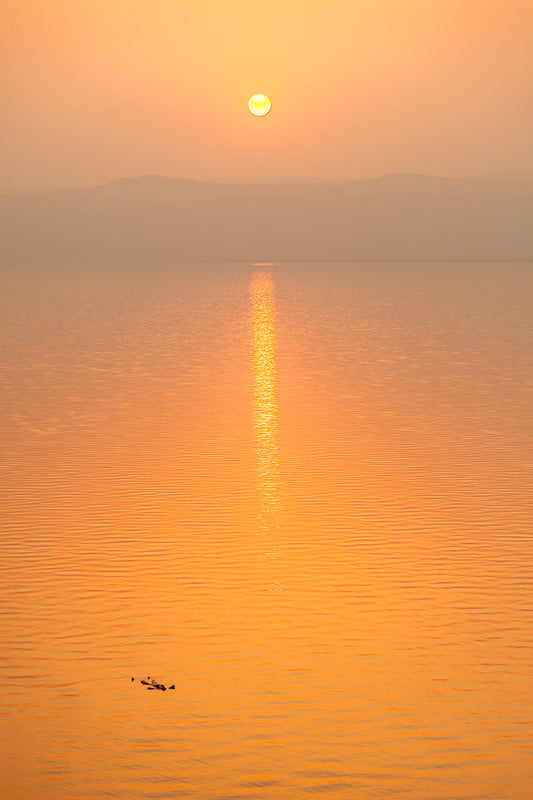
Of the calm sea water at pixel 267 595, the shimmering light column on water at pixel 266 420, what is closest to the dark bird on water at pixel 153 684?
the calm sea water at pixel 267 595

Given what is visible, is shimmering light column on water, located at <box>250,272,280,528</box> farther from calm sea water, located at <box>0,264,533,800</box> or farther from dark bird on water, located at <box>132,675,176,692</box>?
dark bird on water, located at <box>132,675,176,692</box>

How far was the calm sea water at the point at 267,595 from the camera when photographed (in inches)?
432

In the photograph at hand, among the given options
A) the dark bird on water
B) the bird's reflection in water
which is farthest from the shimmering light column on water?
the dark bird on water

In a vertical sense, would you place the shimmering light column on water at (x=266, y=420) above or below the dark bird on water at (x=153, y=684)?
above

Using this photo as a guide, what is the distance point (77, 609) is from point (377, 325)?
197 feet

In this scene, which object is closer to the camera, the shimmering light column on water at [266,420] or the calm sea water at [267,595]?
the calm sea water at [267,595]

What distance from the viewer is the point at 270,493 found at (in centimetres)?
2202

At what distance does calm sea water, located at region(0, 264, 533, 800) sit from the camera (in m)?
11.0

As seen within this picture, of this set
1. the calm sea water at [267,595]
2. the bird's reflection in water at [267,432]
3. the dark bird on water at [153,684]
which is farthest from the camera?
the bird's reflection in water at [267,432]

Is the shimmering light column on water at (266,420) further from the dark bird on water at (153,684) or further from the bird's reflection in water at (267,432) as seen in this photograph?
the dark bird on water at (153,684)

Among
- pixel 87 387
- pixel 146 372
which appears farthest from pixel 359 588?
pixel 146 372

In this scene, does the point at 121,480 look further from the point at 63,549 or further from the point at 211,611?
the point at 211,611

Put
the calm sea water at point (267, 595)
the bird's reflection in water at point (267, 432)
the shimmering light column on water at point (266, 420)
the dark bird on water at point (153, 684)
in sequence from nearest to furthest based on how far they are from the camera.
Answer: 1. the calm sea water at point (267, 595)
2. the dark bird on water at point (153, 684)
3. the bird's reflection in water at point (267, 432)
4. the shimmering light column on water at point (266, 420)

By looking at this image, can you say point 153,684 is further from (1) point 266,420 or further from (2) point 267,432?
(1) point 266,420
